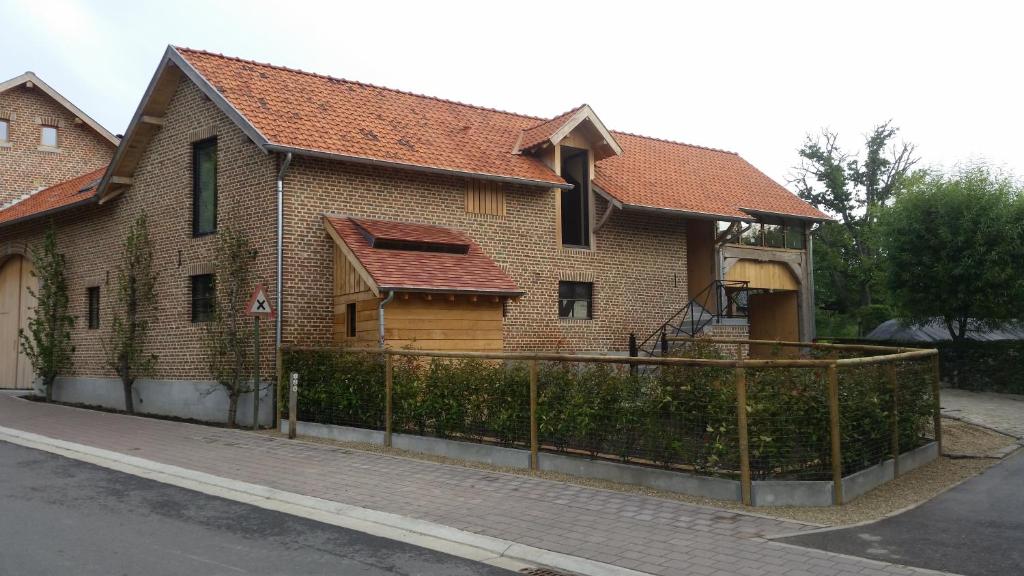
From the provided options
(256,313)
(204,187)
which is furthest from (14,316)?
(256,313)

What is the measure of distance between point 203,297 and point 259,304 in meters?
3.98

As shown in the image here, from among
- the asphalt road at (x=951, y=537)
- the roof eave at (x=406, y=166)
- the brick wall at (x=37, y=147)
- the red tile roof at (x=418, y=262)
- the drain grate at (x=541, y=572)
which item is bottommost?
the asphalt road at (x=951, y=537)

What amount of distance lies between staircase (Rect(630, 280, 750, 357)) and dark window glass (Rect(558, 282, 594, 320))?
1.39 meters

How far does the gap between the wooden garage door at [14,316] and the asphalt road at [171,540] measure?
1641 cm

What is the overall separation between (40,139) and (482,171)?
57.9 ft

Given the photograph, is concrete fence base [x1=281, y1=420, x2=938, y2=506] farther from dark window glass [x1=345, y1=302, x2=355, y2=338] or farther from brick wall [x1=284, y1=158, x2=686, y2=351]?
brick wall [x1=284, y1=158, x2=686, y2=351]

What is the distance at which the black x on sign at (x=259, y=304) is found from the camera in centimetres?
1393

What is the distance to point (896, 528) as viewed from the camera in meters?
7.75

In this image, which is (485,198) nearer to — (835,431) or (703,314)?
(703,314)

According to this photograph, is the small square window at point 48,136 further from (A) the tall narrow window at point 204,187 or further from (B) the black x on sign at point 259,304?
(B) the black x on sign at point 259,304

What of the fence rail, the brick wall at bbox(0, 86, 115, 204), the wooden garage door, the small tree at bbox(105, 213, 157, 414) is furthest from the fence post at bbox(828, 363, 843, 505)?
the brick wall at bbox(0, 86, 115, 204)

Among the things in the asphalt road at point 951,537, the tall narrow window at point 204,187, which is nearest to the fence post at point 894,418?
the asphalt road at point 951,537

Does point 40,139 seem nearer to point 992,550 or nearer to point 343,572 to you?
point 343,572

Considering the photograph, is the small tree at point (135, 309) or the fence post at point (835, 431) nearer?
the fence post at point (835, 431)
